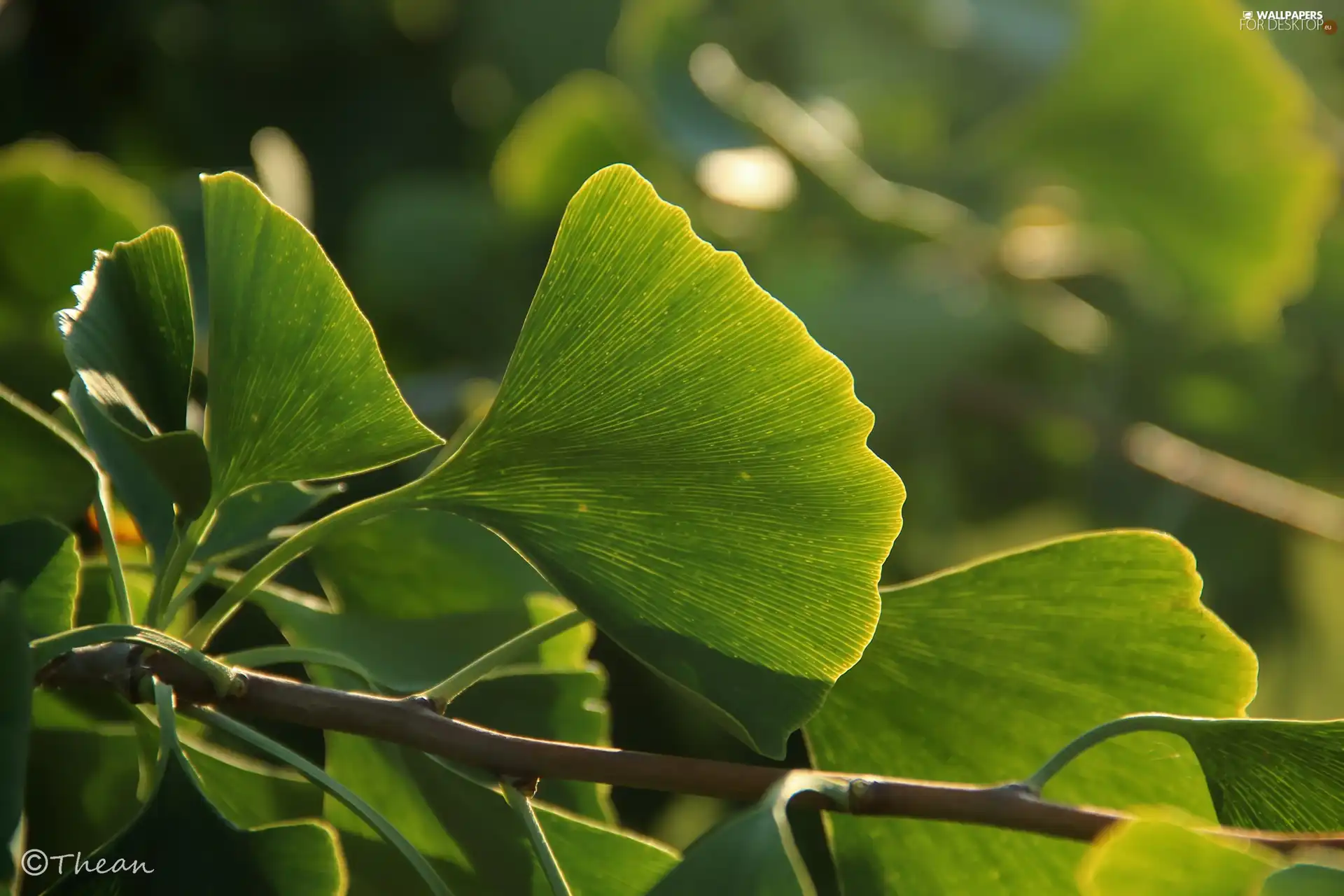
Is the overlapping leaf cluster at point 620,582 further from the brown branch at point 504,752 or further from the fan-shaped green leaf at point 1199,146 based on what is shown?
the fan-shaped green leaf at point 1199,146

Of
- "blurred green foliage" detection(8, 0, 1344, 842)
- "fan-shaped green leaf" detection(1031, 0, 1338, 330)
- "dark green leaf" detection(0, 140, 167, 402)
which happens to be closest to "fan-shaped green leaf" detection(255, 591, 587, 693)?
"dark green leaf" detection(0, 140, 167, 402)

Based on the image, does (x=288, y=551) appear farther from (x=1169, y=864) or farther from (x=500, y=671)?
(x=1169, y=864)

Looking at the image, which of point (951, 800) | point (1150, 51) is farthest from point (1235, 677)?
point (1150, 51)

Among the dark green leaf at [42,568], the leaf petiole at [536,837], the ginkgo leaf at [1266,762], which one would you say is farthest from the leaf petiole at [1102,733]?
the dark green leaf at [42,568]

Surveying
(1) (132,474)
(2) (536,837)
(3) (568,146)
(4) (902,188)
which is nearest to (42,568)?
(1) (132,474)

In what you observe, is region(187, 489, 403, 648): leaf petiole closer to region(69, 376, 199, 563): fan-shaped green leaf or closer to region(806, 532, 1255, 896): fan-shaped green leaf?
region(69, 376, 199, 563): fan-shaped green leaf
